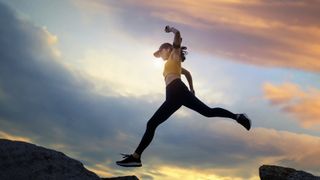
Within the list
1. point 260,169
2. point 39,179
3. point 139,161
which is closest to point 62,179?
point 39,179

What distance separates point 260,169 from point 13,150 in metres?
7.29

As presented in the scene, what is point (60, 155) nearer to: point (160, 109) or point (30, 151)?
point (30, 151)

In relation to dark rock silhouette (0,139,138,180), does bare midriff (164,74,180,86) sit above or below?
above

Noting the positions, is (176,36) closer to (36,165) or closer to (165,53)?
(165,53)

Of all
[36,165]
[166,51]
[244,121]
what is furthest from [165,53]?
[36,165]

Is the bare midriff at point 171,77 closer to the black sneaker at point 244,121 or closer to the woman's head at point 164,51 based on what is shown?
the woman's head at point 164,51

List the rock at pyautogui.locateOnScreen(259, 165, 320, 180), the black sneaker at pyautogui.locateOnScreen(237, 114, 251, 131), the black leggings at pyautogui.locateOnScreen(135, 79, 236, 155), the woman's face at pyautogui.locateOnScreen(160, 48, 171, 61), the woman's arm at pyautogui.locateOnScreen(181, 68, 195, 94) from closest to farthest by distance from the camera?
the black leggings at pyautogui.locateOnScreen(135, 79, 236, 155) → the woman's face at pyautogui.locateOnScreen(160, 48, 171, 61) → the black sneaker at pyautogui.locateOnScreen(237, 114, 251, 131) → the woman's arm at pyautogui.locateOnScreen(181, 68, 195, 94) → the rock at pyautogui.locateOnScreen(259, 165, 320, 180)

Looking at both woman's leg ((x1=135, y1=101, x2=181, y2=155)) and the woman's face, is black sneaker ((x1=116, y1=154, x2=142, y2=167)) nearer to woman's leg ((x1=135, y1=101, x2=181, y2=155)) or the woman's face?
woman's leg ((x1=135, y1=101, x2=181, y2=155))

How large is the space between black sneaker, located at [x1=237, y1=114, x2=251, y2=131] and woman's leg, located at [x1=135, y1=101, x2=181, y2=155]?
1675 mm

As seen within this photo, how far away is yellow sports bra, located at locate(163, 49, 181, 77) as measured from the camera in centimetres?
1114

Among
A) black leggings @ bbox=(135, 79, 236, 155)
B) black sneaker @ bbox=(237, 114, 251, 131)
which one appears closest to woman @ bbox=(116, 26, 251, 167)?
black leggings @ bbox=(135, 79, 236, 155)

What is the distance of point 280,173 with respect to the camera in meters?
13.9

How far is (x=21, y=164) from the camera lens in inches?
434

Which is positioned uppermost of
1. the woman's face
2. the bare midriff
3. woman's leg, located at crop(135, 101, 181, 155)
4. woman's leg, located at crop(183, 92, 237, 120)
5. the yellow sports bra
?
the woman's face
